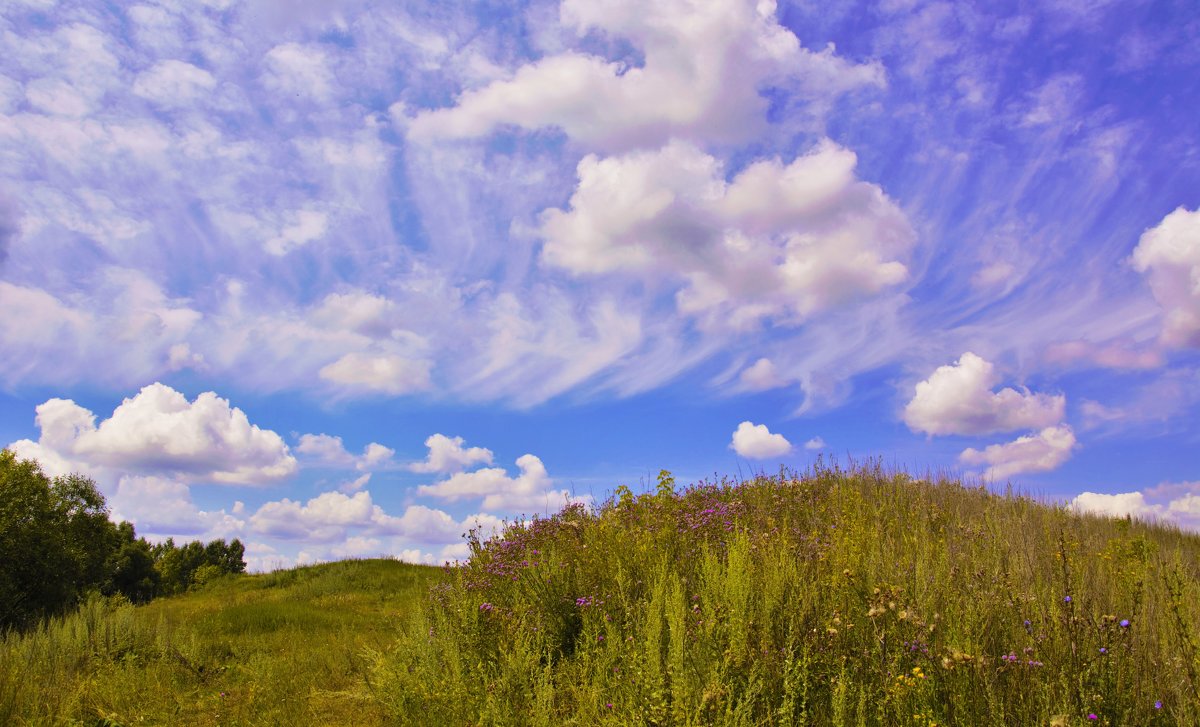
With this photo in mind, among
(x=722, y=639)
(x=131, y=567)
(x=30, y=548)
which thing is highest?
(x=722, y=639)

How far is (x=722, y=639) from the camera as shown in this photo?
5.09 meters

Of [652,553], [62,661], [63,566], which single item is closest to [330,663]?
[62,661]

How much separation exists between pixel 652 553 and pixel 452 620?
226 centimetres

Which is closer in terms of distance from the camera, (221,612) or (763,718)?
(763,718)

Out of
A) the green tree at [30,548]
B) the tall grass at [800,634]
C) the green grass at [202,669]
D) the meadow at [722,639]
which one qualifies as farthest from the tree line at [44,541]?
the tall grass at [800,634]

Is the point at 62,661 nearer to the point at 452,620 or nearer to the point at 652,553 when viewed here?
the point at 452,620

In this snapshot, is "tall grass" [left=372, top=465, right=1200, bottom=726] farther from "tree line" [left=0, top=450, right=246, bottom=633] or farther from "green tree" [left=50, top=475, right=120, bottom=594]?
"green tree" [left=50, top=475, right=120, bottom=594]

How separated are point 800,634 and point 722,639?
1.97 feet

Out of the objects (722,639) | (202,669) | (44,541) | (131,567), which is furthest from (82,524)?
(722,639)

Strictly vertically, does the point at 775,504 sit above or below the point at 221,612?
above

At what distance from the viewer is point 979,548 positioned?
839 centimetres

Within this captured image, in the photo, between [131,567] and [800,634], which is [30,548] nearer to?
[131,567]

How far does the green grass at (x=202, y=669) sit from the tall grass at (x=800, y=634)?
2.54ft

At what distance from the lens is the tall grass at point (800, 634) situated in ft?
14.2
